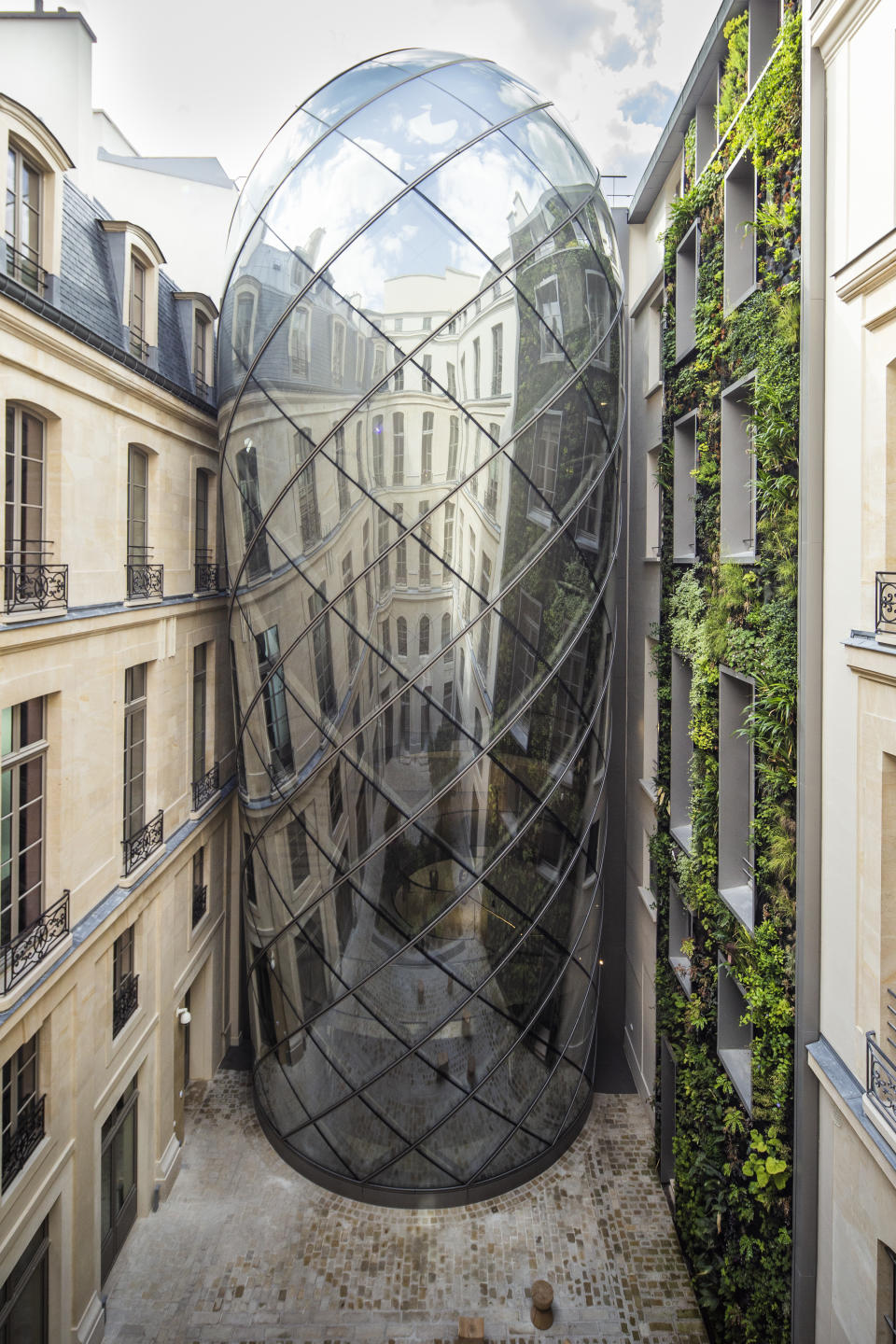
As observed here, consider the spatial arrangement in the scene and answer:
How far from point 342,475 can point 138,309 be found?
3.75m

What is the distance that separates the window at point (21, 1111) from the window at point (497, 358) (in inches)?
375

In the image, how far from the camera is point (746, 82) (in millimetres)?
9195

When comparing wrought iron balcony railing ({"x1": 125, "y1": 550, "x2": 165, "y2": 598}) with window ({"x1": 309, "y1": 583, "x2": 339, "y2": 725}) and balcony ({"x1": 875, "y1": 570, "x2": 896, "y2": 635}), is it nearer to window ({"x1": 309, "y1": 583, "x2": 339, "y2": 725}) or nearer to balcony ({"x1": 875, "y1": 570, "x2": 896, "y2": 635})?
window ({"x1": 309, "y1": 583, "x2": 339, "y2": 725})

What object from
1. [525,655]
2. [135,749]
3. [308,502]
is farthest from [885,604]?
[135,749]

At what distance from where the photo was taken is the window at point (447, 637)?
1132 cm

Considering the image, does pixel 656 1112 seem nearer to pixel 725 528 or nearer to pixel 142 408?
pixel 725 528

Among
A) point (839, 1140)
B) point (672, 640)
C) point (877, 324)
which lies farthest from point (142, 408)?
point (839, 1140)

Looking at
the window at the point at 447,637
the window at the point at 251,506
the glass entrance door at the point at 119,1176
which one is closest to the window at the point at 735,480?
the window at the point at 447,637

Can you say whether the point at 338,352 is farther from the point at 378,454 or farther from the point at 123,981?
the point at 123,981

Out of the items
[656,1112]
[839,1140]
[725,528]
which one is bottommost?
[656,1112]

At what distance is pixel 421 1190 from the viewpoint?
12227mm

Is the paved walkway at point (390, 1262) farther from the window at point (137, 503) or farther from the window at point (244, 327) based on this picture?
the window at point (244, 327)

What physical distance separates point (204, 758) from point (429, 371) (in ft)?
25.3

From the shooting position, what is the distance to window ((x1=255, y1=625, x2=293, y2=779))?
1220cm
